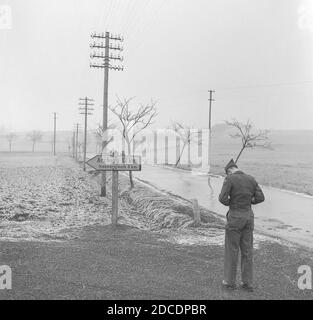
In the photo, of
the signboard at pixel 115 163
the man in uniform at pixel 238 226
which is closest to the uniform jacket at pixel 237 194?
the man in uniform at pixel 238 226

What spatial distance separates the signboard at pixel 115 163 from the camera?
1202 cm

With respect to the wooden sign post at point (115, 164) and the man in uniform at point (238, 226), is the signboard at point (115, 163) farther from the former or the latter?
the man in uniform at point (238, 226)

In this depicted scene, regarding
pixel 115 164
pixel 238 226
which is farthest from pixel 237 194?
pixel 115 164

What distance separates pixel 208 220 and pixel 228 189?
7483mm

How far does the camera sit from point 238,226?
22.0ft

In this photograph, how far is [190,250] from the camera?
9.40 m

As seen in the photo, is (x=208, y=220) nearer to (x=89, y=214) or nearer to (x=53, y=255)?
(x=89, y=214)

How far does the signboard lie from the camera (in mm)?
12016

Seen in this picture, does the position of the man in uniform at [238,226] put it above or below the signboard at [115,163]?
below

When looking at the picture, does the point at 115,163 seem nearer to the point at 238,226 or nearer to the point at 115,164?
the point at 115,164

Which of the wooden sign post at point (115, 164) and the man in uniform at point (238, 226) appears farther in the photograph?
the wooden sign post at point (115, 164)

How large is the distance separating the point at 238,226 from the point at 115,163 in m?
5.87

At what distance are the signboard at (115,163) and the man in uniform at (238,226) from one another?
18.1 ft
